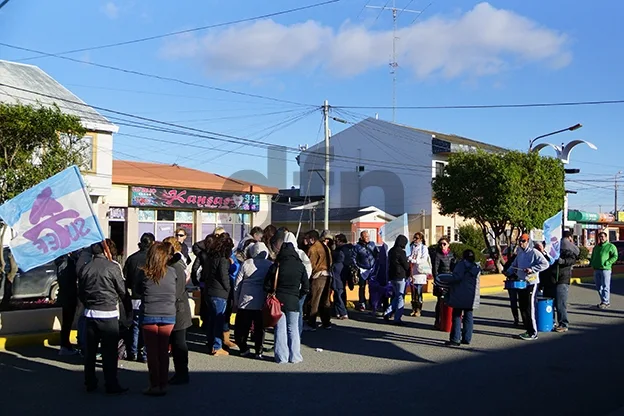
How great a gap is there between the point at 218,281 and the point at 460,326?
4004 millimetres

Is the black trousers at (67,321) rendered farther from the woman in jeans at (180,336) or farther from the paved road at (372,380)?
the woman in jeans at (180,336)

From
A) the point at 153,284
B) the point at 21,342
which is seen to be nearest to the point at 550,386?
the point at 153,284

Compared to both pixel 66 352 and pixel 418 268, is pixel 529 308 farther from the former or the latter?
pixel 66 352

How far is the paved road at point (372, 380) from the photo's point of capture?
722cm

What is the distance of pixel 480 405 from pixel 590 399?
1.38m

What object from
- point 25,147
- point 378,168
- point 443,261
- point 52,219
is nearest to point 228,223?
point 378,168

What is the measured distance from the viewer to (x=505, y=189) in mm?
28891

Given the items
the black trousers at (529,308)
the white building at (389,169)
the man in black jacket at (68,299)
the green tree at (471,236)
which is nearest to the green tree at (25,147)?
the man in black jacket at (68,299)

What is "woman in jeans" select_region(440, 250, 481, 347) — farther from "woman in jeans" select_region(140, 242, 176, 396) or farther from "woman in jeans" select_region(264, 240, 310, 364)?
"woman in jeans" select_region(140, 242, 176, 396)

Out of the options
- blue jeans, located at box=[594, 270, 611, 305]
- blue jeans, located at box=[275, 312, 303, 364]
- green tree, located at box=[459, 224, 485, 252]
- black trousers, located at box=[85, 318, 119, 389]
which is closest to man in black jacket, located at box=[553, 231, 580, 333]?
blue jeans, located at box=[594, 270, 611, 305]

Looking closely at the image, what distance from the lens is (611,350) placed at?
1074cm

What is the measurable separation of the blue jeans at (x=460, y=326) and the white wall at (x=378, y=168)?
116ft

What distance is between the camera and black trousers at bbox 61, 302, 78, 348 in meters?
9.90

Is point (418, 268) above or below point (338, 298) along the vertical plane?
above
